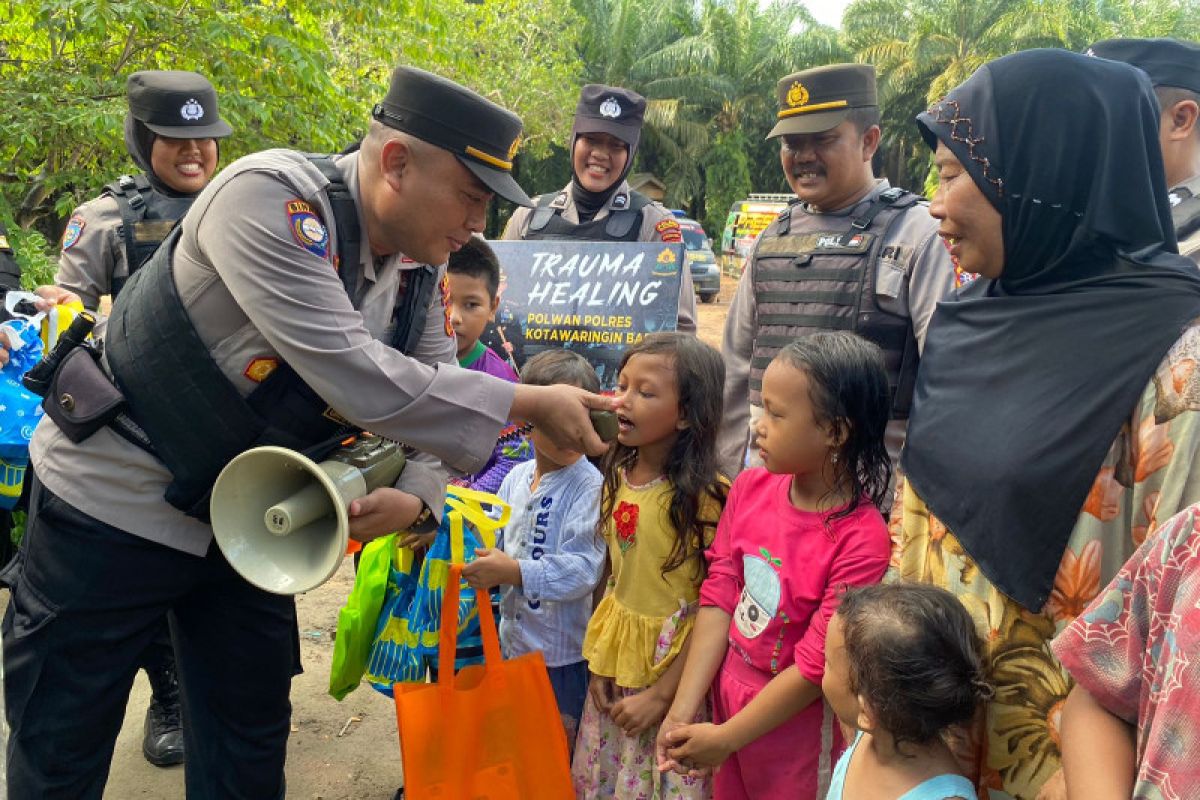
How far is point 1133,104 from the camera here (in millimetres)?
1832

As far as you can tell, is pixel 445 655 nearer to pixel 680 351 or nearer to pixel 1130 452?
pixel 680 351

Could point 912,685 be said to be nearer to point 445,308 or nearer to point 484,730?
point 484,730

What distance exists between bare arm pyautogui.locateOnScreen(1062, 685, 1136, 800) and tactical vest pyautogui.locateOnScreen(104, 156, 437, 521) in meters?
1.69

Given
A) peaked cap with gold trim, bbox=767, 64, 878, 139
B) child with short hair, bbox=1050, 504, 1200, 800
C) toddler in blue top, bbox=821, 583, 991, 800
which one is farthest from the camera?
peaked cap with gold trim, bbox=767, 64, 878, 139

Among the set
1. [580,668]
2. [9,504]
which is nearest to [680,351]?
[580,668]

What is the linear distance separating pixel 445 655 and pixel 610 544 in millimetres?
621

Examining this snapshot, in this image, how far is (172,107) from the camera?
424 centimetres

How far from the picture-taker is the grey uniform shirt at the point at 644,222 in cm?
429

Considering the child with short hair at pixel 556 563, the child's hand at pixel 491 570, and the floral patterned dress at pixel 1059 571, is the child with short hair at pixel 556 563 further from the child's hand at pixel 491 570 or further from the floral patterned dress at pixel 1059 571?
the floral patterned dress at pixel 1059 571

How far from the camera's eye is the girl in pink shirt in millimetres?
2381

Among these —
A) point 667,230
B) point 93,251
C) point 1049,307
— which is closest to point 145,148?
point 93,251

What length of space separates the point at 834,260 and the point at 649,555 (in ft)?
4.29

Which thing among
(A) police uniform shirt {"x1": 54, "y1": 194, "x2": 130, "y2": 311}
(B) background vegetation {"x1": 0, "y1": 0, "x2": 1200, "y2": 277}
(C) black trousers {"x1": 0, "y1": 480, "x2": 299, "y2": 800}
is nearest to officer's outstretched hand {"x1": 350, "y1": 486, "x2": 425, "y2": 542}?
(C) black trousers {"x1": 0, "y1": 480, "x2": 299, "y2": 800}

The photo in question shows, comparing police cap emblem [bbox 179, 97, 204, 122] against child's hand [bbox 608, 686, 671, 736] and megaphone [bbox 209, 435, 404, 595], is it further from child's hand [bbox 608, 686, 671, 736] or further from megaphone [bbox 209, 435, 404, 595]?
child's hand [bbox 608, 686, 671, 736]
